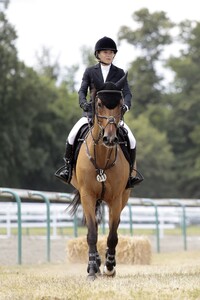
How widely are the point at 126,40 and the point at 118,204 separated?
73.3 meters

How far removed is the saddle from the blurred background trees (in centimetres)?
4522

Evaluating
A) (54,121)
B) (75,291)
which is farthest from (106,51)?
(54,121)

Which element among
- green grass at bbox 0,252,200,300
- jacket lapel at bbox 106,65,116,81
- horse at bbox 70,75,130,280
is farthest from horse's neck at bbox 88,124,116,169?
green grass at bbox 0,252,200,300

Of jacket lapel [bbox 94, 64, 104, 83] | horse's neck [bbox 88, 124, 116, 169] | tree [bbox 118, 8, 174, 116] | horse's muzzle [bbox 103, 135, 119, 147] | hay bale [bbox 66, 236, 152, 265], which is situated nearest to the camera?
horse's muzzle [bbox 103, 135, 119, 147]

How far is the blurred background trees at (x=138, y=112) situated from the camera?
5991cm

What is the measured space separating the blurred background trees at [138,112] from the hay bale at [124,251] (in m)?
40.2

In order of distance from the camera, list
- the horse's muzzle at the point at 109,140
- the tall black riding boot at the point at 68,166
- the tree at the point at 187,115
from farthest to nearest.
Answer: the tree at the point at 187,115 < the tall black riding boot at the point at 68,166 < the horse's muzzle at the point at 109,140

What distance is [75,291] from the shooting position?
8.88m

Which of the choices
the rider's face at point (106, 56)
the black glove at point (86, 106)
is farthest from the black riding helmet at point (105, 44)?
the black glove at point (86, 106)

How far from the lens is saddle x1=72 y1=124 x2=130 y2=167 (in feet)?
38.6

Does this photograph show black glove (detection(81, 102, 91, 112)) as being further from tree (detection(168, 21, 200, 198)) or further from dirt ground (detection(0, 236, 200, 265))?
tree (detection(168, 21, 200, 198))

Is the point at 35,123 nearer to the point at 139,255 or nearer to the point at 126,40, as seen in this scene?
the point at 126,40

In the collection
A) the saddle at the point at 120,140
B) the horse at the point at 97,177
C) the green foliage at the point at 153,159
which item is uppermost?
the green foliage at the point at 153,159

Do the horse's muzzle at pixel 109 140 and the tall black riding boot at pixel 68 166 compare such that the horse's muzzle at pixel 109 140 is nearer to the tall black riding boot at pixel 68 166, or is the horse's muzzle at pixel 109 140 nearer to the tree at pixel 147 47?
the tall black riding boot at pixel 68 166
